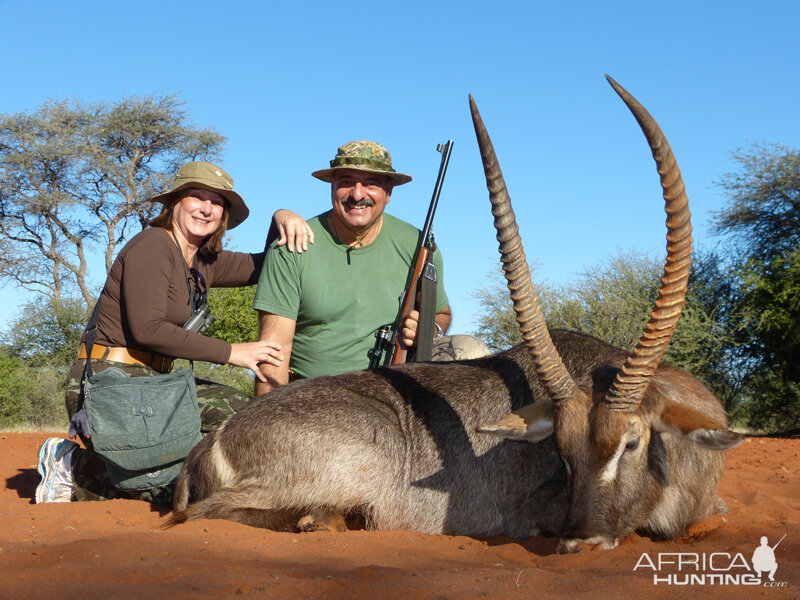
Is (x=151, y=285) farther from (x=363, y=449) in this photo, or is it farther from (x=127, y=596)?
(x=127, y=596)

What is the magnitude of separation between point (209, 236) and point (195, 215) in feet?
1.25

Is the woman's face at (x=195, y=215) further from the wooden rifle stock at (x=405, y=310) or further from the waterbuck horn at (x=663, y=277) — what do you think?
the waterbuck horn at (x=663, y=277)

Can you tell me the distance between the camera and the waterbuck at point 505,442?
3.95 metres

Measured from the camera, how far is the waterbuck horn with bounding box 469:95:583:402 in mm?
4008

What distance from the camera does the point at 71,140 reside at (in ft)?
87.9

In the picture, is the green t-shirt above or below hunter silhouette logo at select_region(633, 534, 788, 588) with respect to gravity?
above

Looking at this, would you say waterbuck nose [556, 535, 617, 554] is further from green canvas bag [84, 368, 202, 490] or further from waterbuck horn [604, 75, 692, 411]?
green canvas bag [84, 368, 202, 490]

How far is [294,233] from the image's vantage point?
6402 mm

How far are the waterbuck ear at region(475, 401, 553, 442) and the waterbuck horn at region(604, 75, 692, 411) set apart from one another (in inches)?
15.3

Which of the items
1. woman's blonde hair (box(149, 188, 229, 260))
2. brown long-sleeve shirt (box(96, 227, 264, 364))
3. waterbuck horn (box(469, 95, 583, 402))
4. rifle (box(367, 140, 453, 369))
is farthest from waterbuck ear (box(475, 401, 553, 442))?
woman's blonde hair (box(149, 188, 229, 260))

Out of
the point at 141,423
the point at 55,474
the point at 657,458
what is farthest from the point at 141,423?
the point at 657,458

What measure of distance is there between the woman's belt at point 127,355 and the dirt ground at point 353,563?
3.85 ft

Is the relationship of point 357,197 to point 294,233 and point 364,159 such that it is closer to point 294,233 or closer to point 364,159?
point 364,159

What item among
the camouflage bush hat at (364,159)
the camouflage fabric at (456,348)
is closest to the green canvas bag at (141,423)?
the camouflage bush hat at (364,159)
